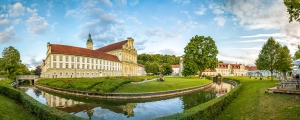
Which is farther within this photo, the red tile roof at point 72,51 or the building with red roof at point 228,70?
the building with red roof at point 228,70

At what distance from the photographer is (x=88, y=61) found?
61781mm

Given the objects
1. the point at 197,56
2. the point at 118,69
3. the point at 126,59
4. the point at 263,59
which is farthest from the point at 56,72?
the point at 263,59

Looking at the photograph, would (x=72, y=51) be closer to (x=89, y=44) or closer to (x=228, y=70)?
(x=89, y=44)

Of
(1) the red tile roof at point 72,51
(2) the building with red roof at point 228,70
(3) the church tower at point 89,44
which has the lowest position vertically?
(2) the building with red roof at point 228,70

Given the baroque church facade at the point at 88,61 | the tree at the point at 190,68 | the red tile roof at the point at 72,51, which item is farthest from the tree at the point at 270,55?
the red tile roof at the point at 72,51

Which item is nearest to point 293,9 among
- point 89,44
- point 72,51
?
point 72,51

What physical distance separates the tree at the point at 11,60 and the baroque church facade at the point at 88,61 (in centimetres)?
831

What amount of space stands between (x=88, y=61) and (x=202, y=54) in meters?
39.3

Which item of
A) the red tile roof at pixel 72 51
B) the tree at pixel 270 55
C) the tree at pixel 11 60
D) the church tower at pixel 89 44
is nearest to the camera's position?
the tree at pixel 270 55

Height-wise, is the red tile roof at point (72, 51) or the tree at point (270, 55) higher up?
the red tile roof at point (72, 51)

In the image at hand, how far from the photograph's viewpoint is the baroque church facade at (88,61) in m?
52.3

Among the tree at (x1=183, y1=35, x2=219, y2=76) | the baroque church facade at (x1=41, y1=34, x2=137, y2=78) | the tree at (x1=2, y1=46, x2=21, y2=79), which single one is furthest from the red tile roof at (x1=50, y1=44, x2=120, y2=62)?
the tree at (x1=183, y1=35, x2=219, y2=76)

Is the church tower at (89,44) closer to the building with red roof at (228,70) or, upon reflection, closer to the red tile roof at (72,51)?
the red tile roof at (72,51)

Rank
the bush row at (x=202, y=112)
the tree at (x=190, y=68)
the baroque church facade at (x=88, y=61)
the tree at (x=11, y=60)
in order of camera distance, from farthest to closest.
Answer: the baroque church facade at (x=88, y=61) < the tree at (x=11, y=60) < the tree at (x=190, y=68) < the bush row at (x=202, y=112)
